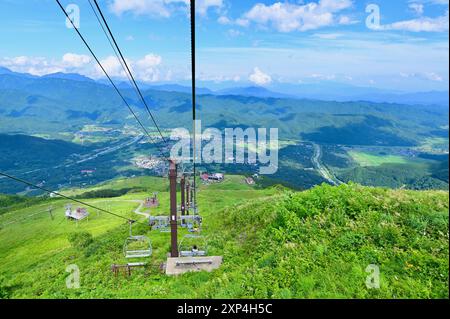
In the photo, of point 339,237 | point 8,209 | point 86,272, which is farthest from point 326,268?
point 8,209

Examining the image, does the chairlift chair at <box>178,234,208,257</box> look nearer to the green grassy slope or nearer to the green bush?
the green grassy slope

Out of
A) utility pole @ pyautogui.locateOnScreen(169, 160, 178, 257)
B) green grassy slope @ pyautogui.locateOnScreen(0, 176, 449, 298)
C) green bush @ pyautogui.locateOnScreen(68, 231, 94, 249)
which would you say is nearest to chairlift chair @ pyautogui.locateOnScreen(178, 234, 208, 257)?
utility pole @ pyautogui.locateOnScreen(169, 160, 178, 257)

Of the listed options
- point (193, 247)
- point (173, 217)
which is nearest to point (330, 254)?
point (193, 247)

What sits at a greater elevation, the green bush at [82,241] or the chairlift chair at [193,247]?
the chairlift chair at [193,247]

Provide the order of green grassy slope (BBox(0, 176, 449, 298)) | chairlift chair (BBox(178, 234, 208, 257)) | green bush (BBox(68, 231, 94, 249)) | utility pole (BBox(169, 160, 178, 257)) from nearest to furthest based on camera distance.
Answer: green grassy slope (BBox(0, 176, 449, 298)) → chairlift chair (BBox(178, 234, 208, 257)) → utility pole (BBox(169, 160, 178, 257)) → green bush (BBox(68, 231, 94, 249))

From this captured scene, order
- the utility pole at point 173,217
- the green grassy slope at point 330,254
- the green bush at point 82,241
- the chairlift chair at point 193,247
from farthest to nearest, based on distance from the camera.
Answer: the green bush at point 82,241 < the utility pole at point 173,217 < the chairlift chair at point 193,247 < the green grassy slope at point 330,254

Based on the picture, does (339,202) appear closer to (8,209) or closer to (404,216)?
(404,216)

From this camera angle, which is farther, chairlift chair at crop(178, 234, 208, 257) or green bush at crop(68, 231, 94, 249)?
green bush at crop(68, 231, 94, 249)

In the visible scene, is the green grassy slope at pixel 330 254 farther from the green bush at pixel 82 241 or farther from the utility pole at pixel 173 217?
the green bush at pixel 82 241

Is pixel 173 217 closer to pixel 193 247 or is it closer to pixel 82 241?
pixel 193 247

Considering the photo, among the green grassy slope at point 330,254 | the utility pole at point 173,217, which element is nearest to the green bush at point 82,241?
the green grassy slope at point 330,254

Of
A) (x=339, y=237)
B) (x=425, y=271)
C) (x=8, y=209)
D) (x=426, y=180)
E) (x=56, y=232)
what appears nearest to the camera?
(x=425, y=271)
